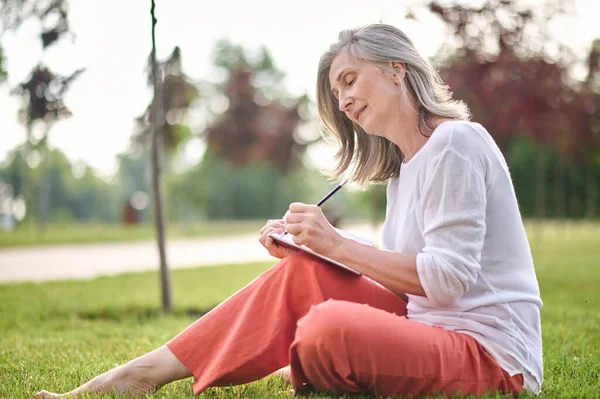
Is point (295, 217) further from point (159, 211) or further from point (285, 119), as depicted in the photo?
point (285, 119)

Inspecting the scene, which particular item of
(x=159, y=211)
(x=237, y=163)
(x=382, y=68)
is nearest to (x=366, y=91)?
(x=382, y=68)

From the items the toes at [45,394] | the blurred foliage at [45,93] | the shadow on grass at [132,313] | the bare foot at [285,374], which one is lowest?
the shadow on grass at [132,313]

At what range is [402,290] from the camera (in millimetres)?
2135

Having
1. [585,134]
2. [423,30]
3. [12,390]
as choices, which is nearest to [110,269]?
[423,30]

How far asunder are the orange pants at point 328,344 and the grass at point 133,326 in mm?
206

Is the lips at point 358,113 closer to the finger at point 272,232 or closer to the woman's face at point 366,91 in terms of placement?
the woman's face at point 366,91

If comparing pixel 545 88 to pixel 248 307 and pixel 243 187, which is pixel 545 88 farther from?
pixel 243 187

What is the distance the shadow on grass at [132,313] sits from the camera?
18.9 ft

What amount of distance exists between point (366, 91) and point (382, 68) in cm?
10

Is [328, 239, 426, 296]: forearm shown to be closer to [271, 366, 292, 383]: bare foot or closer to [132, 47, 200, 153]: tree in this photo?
[271, 366, 292, 383]: bare foot

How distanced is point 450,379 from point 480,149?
2.33 ft

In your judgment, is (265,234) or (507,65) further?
(507,65)

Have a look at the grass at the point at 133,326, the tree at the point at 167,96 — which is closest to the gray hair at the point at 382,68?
the grass at the point at 133,326

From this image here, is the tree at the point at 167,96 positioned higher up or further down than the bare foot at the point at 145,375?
higher up
